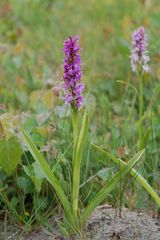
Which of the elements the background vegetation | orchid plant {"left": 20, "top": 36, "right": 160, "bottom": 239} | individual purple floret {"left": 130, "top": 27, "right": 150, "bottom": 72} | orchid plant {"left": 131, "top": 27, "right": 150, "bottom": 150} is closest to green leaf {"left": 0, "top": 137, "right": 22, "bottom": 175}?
the background vegetation

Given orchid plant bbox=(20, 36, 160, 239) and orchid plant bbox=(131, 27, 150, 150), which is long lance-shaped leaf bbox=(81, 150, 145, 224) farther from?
orchid plant bbox=(131, 27, 150, 150)

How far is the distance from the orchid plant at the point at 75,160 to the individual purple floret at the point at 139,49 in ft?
1.52

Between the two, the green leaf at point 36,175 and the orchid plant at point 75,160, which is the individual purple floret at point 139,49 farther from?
the green leaf at point 36,175

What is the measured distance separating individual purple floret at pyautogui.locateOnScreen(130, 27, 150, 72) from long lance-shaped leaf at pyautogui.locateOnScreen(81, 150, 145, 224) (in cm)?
52

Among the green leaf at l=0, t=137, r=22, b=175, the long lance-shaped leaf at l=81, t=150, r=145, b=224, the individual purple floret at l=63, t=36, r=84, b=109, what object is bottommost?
the long lance-shaped leaf at l=81, t=150, r=145, b=224

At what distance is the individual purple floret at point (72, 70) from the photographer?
182 centimetres

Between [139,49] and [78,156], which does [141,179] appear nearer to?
[78,156]

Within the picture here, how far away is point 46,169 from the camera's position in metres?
1.90

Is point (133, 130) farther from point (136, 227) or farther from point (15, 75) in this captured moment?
point (15, 75)

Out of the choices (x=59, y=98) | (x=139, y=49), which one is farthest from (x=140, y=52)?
(x=59, y=98)

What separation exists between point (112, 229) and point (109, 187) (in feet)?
0.58

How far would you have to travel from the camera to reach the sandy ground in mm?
1981

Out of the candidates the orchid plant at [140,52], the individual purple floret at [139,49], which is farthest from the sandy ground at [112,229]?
the individual purple floret at [139,49]

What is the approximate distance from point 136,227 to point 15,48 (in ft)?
6.56
